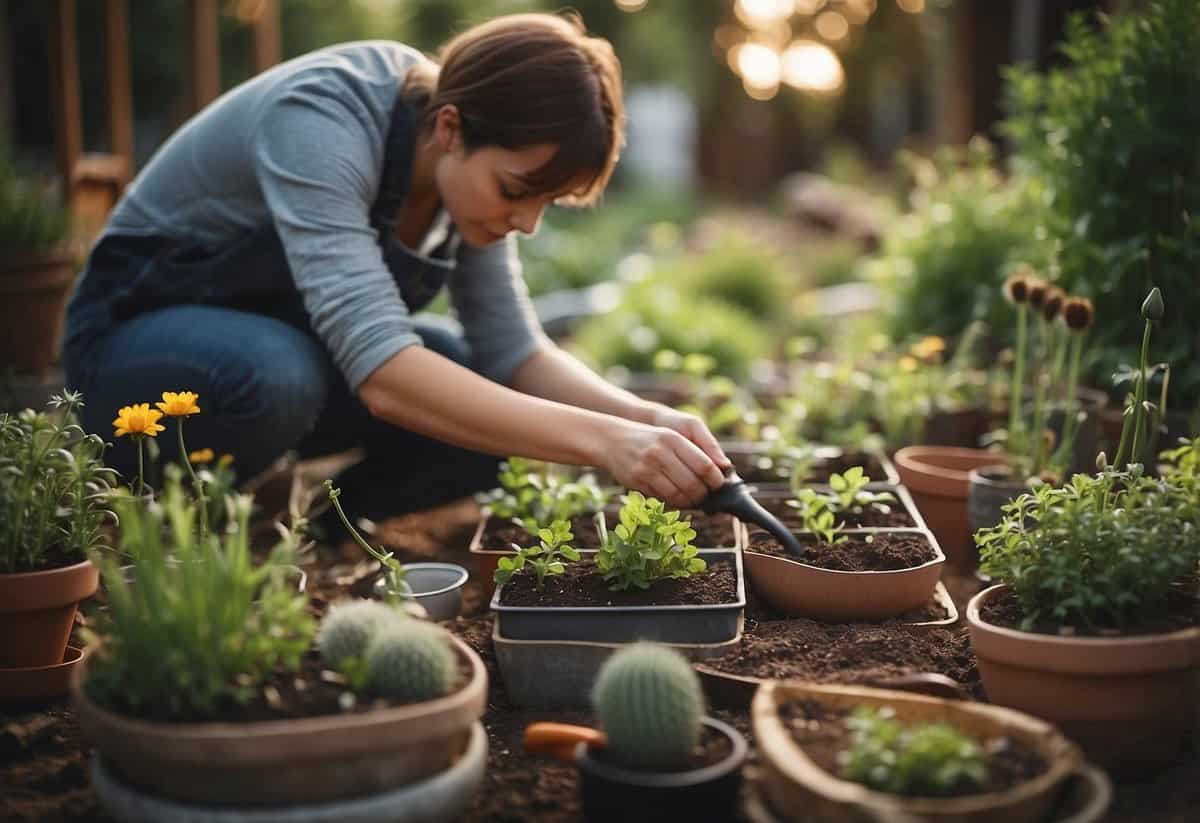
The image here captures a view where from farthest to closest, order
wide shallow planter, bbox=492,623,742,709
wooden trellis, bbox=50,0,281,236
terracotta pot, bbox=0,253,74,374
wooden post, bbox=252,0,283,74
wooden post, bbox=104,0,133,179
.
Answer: wooden post, bbox=252,0,283,74, wooden post, bbox=104,0,133,179, wooden trellis, bbox=50,0,281,236, terracotta pot, bbox=0,253,74,374, wide shallow planter, bbox=492,623,742,709

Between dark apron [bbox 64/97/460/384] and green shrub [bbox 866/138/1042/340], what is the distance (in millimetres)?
2137

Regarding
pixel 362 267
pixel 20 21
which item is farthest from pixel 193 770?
pixel 20 21

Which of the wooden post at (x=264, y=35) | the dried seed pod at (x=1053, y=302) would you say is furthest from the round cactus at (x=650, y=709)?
the wooden post at (x=264, y=35)

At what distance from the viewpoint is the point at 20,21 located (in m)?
10.7

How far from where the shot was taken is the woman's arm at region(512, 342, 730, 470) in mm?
2127

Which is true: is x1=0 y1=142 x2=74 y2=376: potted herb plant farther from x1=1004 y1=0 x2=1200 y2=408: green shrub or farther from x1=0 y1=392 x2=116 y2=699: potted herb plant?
x1=1004 y1=0 x2=1200 y2=408: green shrub

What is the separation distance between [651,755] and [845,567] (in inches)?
31.9

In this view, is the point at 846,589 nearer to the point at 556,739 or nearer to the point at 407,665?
the point at 556,739

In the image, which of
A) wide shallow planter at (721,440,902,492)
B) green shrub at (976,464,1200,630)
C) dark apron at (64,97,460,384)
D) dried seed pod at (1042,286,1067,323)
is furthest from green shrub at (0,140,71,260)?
green shrub at (976,464,1200,630)

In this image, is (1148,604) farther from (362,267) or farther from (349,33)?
(349,33)

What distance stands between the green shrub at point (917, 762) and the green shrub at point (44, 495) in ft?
4.00

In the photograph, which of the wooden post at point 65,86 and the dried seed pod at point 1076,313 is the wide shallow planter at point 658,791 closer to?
the dried seed pod at point 1076,313

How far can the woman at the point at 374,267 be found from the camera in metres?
2.10

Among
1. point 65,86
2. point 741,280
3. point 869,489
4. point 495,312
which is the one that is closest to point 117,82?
point 65,86
